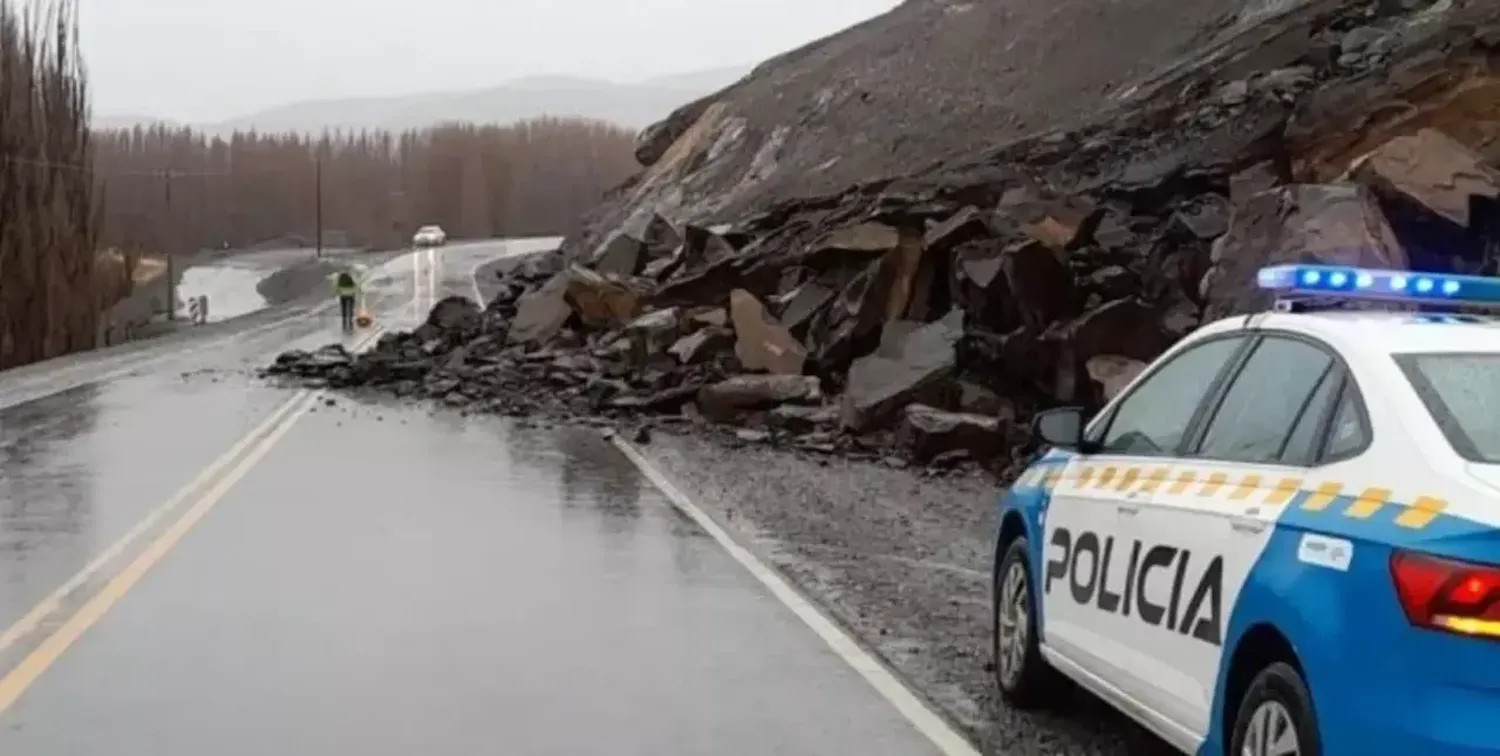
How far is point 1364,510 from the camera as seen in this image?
4820mm

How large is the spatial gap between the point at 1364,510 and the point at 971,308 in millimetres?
16823

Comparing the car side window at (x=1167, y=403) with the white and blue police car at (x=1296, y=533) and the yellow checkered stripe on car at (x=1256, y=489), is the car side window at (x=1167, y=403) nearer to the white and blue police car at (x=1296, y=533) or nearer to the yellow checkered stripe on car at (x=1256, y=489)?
the white and blue police car at (x=1296, y=533)

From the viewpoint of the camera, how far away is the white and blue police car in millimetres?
4477

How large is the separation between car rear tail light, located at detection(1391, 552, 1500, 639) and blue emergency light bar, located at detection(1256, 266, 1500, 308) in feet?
5.69

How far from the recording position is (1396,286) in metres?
6.06

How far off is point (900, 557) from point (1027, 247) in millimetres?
9035

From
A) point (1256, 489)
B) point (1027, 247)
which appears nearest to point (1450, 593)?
point (1256, 489)

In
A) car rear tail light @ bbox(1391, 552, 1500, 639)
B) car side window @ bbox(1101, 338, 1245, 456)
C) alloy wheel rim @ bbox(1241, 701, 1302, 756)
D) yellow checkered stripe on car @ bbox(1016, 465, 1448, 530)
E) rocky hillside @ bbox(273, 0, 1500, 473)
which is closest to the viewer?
car rear tail light @ bbox(1391, 552, 1500, 639)

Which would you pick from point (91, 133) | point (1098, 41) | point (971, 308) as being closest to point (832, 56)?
point (1098, 41)

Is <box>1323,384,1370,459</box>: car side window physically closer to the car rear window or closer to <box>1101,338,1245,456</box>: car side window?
the car rear window

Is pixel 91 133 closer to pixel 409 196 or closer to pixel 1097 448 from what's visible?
pixel 1097 448

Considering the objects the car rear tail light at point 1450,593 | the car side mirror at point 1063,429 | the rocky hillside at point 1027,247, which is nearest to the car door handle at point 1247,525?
the car rear tail light at point 1450,593

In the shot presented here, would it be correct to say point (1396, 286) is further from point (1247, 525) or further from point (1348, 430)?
point (1247, 525)

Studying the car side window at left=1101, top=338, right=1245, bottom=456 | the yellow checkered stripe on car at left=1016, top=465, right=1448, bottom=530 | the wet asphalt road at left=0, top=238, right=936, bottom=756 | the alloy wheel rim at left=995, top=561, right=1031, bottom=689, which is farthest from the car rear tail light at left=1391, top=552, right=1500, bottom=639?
the alloy wheel rim at left=995, top=561, right=1031, bottom=689
